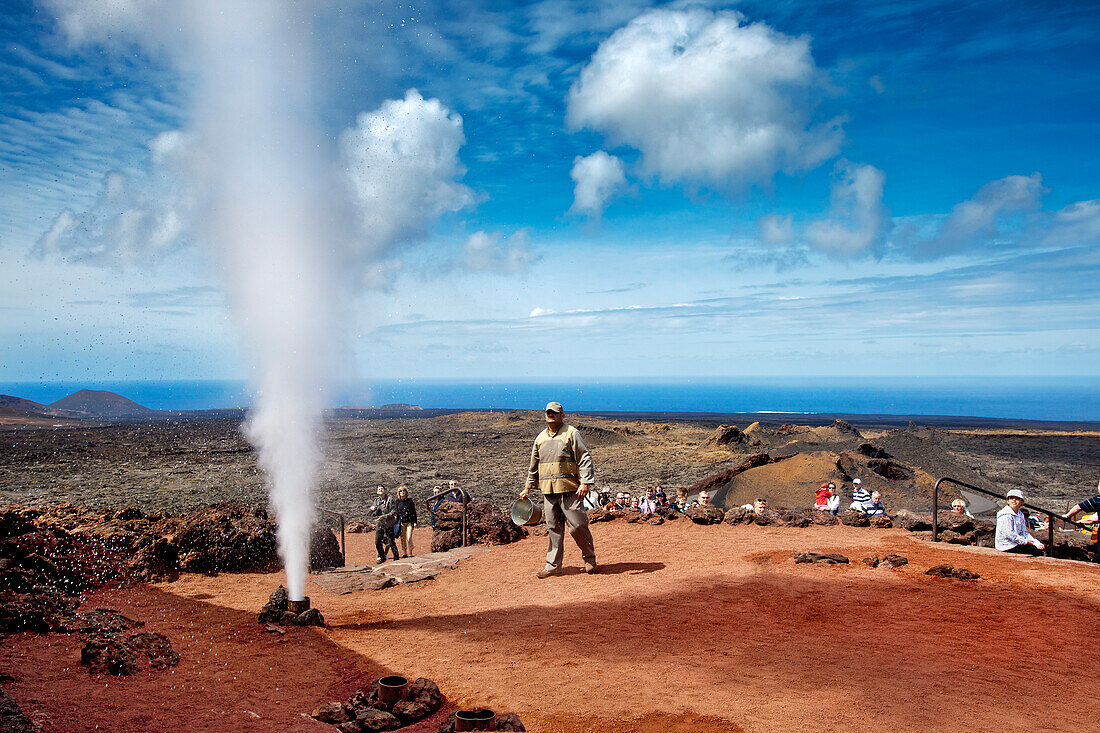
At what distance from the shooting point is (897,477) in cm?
2709

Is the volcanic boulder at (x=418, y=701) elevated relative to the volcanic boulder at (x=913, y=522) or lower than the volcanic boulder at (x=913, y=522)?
lower

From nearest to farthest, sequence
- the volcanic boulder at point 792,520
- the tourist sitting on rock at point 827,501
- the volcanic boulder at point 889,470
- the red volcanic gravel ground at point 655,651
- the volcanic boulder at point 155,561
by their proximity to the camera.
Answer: the red volcanic gravel ground at point 655,651
the volcanic boulder at point 155,561
the volcanic boulder at point 792,520
the tourist sitting on rock at point 827,501
the volcanic boulder at point 889,470

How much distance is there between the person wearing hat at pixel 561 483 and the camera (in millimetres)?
9227

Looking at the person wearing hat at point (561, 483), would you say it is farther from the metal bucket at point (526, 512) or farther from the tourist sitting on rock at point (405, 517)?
the tourist sitting on rock at point (405, 517)

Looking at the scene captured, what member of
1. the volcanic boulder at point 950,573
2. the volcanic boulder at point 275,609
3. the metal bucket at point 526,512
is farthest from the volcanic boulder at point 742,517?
the volcanic boulder at point 275,609

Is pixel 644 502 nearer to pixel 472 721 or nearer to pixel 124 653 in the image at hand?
pixel 472 721

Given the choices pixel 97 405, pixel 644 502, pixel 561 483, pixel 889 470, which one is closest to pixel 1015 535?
pixel 561 483

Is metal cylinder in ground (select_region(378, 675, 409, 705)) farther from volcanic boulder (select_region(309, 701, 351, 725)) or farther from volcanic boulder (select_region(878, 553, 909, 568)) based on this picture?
volcanic boulder (select_region(878, 553, 909, 568))

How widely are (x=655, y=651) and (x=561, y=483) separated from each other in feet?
10.7

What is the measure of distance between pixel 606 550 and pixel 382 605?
161 inches

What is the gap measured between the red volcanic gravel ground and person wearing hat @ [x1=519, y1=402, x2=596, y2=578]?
1.84 feet

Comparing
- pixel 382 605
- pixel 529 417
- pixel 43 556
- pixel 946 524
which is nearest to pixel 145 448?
pixel 529 417

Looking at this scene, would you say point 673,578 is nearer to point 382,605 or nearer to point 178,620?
point 382,605

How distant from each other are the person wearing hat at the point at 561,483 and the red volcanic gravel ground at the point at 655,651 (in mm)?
562
